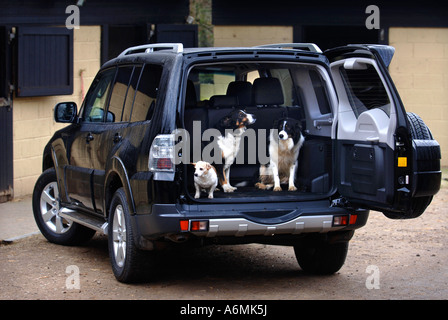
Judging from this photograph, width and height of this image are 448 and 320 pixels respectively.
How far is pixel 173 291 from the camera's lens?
279 inches

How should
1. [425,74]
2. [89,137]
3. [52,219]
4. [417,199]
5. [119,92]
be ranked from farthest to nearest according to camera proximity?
[425,74] → [52,219] → [89,137] → [119,92] → [417,199]

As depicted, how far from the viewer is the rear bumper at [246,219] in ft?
21.6

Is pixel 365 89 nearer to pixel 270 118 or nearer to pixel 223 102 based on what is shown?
pixel 270 118

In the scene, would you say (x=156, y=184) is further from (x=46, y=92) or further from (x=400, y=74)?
(x=400, y=74)

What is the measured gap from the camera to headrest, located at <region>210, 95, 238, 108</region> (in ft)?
25.7

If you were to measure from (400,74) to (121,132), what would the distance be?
10642 millimetres

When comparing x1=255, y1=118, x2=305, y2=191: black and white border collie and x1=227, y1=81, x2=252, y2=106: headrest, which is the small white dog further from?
x1=227, y1=81, x2=252, y2=106: headrest

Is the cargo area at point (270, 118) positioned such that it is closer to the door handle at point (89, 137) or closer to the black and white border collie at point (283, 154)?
the black and white border collie at point (283, 154)

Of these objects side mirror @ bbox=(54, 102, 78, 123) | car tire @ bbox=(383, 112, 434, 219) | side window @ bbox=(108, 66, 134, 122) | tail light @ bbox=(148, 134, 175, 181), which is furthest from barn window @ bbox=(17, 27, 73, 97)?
car tire @ bbox=(383, 112, 434, 219)

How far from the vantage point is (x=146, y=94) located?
7.30m

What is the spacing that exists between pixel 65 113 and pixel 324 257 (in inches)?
120

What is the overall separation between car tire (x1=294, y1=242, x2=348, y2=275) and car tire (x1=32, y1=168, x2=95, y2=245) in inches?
99.6

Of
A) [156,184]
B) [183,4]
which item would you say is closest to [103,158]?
[156,184]

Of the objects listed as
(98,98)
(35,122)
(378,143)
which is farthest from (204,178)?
(35,122)
